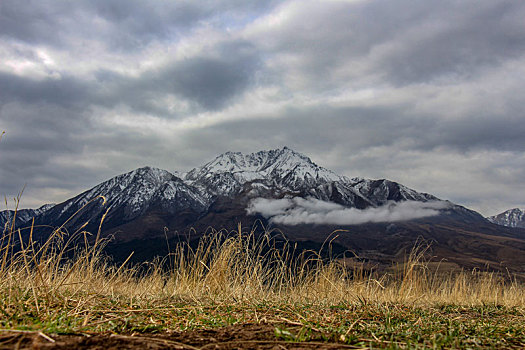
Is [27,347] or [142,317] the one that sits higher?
[27,347]

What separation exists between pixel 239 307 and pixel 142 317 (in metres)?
1.16

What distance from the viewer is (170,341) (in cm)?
192

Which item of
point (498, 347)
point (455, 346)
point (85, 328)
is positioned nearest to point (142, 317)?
point (85, 328)

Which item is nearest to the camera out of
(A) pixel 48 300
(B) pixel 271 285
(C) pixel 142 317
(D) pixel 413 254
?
(C) pixel 142 317

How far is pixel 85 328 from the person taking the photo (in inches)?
90.6

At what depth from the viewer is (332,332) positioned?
240cm

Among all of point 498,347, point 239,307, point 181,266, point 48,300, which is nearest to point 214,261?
point 181,266

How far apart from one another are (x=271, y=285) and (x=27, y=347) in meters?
4.42

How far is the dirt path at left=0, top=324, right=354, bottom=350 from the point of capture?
5.72 feet

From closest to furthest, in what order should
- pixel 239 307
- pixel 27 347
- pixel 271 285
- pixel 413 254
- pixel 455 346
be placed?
pixel 27 347, pixel 455 346, pixel 239 307, pixel 271 285, pixel 413 254

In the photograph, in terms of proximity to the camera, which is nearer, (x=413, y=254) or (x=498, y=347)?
(x=498, y=347)

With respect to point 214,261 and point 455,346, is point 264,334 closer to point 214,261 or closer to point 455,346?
point 455,346

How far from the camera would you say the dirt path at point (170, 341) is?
5.72 ft

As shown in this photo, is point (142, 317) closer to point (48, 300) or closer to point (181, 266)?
point (48, 300)
